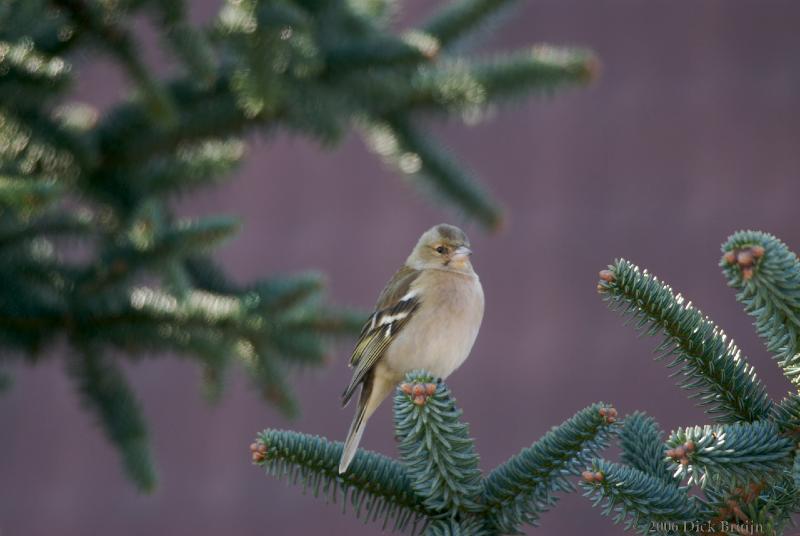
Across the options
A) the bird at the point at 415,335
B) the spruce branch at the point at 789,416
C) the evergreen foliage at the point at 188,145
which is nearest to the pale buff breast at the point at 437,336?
the bird at the point at 415,335

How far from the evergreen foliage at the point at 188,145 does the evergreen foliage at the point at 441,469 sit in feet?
3.74

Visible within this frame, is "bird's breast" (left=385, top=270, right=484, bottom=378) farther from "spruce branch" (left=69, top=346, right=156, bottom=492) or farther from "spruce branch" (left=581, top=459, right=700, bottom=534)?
"spruce branch" (left=581, top=459, right=700, bottom=534)

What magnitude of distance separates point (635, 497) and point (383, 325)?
6.99 ft

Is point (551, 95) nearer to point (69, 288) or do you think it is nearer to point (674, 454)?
point (69, 288)

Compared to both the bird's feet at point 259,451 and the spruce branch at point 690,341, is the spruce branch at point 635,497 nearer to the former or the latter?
the spruce branch at point 690,341

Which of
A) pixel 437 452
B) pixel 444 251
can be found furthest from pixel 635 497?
pixel 444 251

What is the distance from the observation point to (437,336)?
4.11 meters

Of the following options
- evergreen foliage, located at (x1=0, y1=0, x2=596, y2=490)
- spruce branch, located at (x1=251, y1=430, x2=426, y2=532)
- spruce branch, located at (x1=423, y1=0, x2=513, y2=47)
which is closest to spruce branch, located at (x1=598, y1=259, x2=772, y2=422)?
spruce branch, located at (x1=251, y1=430, x2=426, y2=532)

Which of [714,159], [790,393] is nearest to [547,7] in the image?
[714,159]

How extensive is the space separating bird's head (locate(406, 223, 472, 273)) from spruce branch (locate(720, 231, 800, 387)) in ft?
8.27

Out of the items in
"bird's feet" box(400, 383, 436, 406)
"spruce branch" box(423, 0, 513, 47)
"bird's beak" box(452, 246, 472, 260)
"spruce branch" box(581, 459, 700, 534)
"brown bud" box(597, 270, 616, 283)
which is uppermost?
"spruce branch" box(423, 0, 513, 47)

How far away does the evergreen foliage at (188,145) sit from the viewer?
3.33 m

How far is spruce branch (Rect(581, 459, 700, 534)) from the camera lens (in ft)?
6.77

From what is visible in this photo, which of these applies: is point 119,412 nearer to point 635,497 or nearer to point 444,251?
point 444,251
